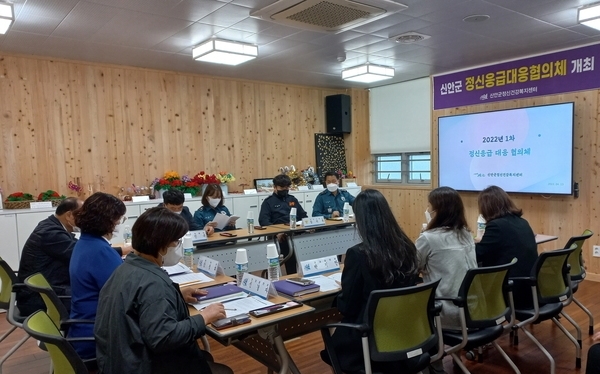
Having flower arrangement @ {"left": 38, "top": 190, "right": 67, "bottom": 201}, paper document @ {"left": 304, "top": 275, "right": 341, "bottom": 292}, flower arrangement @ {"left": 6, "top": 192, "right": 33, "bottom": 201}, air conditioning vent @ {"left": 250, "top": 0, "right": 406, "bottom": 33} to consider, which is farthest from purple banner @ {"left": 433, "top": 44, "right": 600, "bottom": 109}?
flower arrangement @ {"left": 6, "top": 192, "right": 33, "bottom": 201}

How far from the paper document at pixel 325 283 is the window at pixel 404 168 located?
505 cm

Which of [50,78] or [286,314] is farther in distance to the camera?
[50,78]

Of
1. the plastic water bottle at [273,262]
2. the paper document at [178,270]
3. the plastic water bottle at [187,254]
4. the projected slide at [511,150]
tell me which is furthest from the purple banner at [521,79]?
the paper document at [178,270]

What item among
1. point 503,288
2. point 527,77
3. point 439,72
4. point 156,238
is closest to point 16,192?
point 156,238

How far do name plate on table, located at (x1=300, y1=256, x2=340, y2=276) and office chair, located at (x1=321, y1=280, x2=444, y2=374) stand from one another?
623 mm

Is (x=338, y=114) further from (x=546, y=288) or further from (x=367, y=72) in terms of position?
(x=546, y=288)

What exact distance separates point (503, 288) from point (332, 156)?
542 cm

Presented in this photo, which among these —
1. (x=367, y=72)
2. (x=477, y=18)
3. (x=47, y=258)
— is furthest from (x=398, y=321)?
(x=367, y=72)

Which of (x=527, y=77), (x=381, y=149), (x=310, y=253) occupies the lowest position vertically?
(x=310, y=253)

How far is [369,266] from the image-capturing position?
6.64ft

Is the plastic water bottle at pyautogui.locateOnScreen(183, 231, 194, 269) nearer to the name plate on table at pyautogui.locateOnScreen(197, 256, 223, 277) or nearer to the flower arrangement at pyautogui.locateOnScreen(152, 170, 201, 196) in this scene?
the name plate on table at pyautogui.locateOnScreen(197, 256, 223, 277)

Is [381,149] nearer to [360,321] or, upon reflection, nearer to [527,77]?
[527,77]

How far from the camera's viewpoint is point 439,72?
21.8ft

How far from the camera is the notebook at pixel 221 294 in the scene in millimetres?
2285
